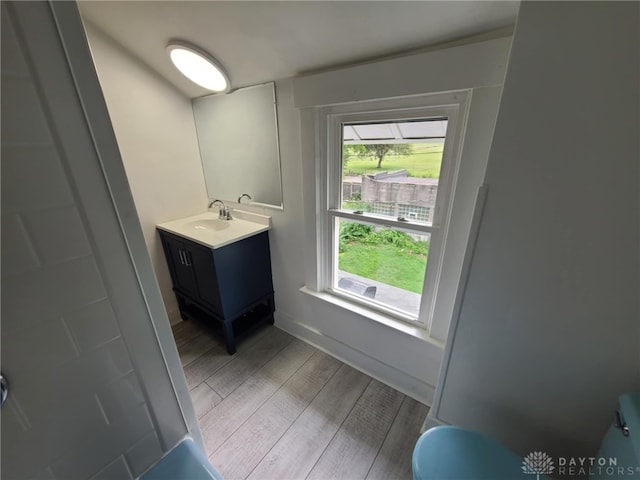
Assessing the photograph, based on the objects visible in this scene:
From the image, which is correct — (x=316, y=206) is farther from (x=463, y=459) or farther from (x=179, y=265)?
(x=463, y=459)

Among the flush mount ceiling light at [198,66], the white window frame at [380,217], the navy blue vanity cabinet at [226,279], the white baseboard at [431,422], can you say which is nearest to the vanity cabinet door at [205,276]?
the navy blue vanity cabinet at [226,279]

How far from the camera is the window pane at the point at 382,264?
146cm

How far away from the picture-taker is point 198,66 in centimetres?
156

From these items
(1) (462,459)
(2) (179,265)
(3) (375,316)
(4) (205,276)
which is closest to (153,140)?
(2) (179,265)

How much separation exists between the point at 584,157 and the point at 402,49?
2.60 ft

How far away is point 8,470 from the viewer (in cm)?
60

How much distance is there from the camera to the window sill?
4.69 feet

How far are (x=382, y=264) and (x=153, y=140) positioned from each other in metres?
1.80

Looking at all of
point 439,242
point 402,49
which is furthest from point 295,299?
point 402,49

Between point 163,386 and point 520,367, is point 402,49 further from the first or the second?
point 163,386

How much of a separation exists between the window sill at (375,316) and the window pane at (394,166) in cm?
63

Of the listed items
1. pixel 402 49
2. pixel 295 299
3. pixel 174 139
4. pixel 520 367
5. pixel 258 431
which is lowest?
pixel 258 431

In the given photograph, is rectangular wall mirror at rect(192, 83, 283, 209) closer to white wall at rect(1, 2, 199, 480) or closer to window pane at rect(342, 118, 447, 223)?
window pane at rect(342, 118, 447, 223)

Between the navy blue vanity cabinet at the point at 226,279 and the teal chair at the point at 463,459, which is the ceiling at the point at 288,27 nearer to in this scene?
the navy blue vanity cabinet at the point at 226,279
